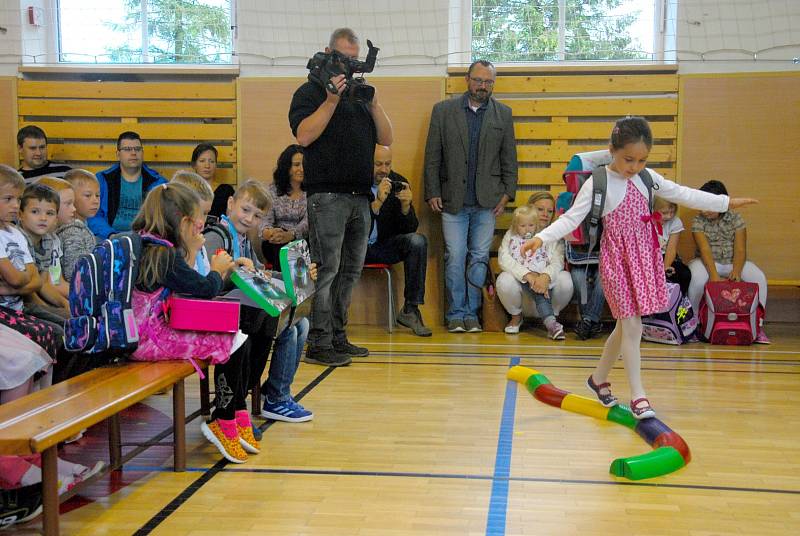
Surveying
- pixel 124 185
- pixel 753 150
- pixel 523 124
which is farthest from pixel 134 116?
pixel 753 150

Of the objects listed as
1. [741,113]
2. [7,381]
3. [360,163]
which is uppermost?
[741,113]

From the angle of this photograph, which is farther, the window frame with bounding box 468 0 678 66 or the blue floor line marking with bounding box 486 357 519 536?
the window frame with bounding box 468 0 678 66

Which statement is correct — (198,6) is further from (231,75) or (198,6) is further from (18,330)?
(18,330)

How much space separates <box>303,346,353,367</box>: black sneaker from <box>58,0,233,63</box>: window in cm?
311

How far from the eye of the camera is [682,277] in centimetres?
595

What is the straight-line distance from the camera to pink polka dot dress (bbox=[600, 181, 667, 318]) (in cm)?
344

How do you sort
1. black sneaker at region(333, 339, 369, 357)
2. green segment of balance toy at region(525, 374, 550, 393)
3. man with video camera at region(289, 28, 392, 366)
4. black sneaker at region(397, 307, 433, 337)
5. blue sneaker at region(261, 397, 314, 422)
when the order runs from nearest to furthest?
blue sneaker at region(261, 397, 314, 422), green segment of balance toy at region(525, 374, 550, 393), man with video camera at region(289, 28, 392, 366), black sneaker at region(333, 339, 369, 357), black sneaker at region(397, 307, 433, 337)

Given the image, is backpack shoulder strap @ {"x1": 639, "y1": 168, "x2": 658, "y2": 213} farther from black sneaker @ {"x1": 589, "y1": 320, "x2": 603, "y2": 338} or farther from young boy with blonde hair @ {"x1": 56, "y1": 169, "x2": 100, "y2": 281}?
black sneaker @ {"x1": 589, "y1": 320, "x2": 603, "y2": 338}

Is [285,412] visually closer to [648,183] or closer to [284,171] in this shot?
[648,183]

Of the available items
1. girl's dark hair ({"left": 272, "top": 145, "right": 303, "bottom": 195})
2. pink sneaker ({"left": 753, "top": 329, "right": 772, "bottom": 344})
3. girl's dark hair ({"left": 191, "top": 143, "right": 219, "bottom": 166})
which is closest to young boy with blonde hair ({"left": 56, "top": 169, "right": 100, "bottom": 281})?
girl's dark hair ({"left": 272, "top": 145, "right": 303, "bottom": 195})

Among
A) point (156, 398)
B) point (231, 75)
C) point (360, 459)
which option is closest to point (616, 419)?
point (360, 459)

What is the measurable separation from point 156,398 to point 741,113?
4.67 meters

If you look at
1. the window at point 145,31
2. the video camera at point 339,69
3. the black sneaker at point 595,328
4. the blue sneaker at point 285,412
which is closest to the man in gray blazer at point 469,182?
the black sneaker at point 595,328

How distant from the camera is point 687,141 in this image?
21.0 ft
